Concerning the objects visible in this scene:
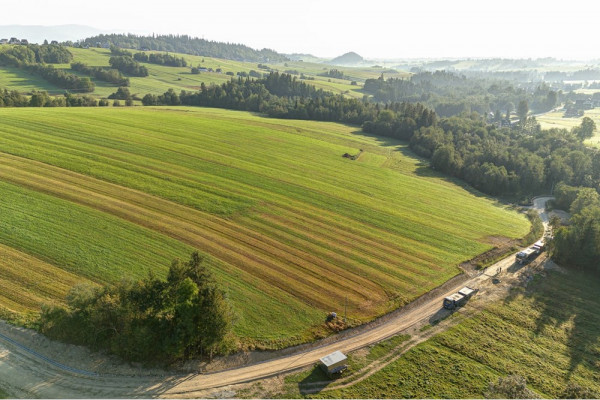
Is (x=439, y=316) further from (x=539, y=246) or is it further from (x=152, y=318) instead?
(x=152, y=318)

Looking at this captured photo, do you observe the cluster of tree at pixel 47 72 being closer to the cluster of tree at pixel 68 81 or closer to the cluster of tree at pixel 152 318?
the cluster of tree at pixel 68 81

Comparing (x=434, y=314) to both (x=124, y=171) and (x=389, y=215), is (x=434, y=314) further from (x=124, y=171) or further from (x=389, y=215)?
(x=124, y=171)

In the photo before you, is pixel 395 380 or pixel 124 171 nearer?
pixel 395 380

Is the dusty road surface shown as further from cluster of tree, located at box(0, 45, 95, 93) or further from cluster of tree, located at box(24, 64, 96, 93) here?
cluster of tree, located at box(0, 45, 95, 93)

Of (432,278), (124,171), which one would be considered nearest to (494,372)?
(432,278)

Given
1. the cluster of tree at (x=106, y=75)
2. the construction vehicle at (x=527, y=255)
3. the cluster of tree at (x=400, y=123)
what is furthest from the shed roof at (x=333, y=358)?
the cluster of tree at (x=106, y=75)

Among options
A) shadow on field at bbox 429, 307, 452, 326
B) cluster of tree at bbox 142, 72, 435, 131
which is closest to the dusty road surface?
shadow on field at bbox 429, 307, 452, 326
